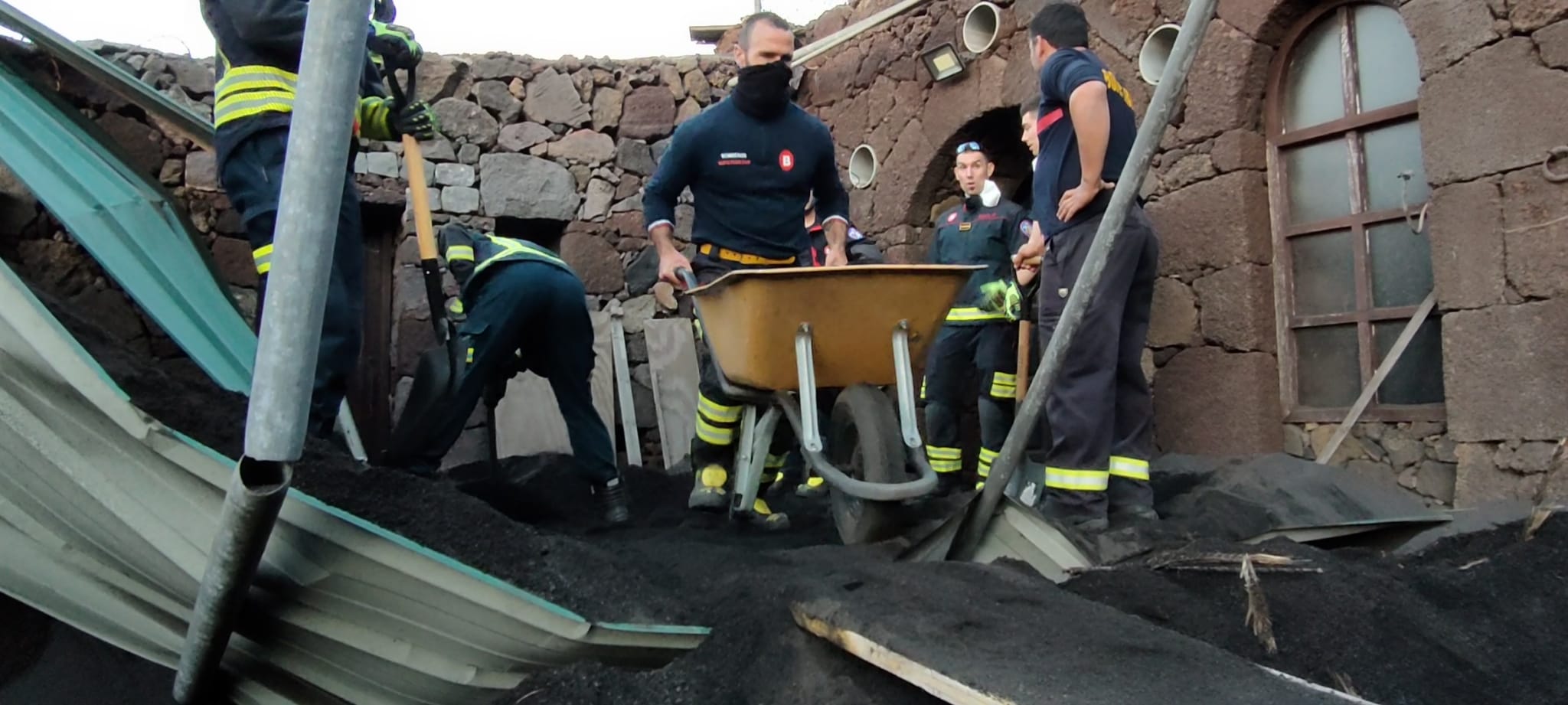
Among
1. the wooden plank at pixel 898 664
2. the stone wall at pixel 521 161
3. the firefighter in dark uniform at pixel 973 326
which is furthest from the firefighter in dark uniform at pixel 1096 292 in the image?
the stone wall at pixel 521 161

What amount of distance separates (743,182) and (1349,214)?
2204mm

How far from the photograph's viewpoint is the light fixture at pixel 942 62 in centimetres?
532

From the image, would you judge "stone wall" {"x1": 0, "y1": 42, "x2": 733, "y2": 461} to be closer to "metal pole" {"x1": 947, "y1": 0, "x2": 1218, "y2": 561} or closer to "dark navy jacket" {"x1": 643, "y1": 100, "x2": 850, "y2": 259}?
"dark navy jacket" {"x1": 643, "y1": 100, "x2": 850, "y2": 259}

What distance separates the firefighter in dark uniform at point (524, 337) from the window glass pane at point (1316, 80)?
2.76 m

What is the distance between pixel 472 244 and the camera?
376 centimetres

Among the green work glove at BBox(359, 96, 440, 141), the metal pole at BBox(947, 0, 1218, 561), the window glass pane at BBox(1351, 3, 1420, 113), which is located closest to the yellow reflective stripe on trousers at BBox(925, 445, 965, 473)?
the window glass pane at BBox(1351, 3, 1420, 113)

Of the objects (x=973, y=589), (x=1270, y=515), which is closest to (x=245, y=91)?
(x=973, y=589)

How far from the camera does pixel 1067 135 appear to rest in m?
3.24

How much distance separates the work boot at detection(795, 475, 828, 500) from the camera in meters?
4.17

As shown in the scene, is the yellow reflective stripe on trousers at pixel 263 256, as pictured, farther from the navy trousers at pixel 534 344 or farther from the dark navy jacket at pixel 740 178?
the dark navy jacket at pixel 740 178

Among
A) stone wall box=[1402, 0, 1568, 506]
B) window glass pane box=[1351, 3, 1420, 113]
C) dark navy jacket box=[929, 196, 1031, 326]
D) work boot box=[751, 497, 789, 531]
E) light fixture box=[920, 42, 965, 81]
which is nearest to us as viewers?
stone wall box=[1402, 0, 1568, 506]

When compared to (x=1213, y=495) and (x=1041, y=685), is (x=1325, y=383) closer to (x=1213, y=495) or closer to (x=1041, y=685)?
(x=1213, y=495)

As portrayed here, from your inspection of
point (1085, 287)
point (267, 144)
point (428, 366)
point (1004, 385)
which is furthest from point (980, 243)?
point (267, 144)

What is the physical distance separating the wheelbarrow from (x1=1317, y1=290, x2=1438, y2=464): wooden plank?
5.98 ft
